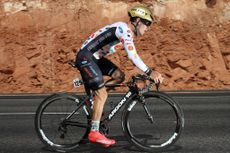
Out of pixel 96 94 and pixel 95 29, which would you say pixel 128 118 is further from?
pixel 95 29

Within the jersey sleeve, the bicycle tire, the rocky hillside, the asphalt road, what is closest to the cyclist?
the jersey sleeve

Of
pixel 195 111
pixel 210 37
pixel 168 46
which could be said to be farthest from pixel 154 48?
pixel 195 111

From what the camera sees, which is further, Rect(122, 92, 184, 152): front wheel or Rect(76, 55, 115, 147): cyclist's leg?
Rect(122, 92, 184, 152): front wheel

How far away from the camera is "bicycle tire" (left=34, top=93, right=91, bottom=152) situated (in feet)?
22.6

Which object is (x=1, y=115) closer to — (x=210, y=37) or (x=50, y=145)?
(x=50, y=145)

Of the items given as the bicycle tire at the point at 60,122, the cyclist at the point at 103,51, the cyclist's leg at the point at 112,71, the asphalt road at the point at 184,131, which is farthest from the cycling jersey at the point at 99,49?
the asphalt road at the point at 184,131

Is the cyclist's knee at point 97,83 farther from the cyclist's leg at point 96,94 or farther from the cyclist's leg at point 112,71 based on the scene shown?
the cyclist's leg at point 112,71

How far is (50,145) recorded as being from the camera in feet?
23.0

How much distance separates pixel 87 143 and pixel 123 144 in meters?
0.53

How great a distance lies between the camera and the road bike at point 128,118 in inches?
266

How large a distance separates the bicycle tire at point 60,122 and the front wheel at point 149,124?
60 cm

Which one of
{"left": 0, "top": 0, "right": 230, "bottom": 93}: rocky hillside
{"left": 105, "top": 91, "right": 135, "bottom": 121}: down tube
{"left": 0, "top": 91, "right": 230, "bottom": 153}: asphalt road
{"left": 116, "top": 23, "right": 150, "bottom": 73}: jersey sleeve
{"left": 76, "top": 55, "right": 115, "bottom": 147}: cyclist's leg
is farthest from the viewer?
{"left": 0, "top": 0, "right": 230, "bottom": 93}: rocky hillside

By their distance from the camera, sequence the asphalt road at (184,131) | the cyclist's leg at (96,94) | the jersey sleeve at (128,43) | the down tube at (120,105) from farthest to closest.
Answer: the asphalt road at (184,131), the down tube at (120,105), the cyclist's leg at (96,94), the jersey sleeve at (128,43)

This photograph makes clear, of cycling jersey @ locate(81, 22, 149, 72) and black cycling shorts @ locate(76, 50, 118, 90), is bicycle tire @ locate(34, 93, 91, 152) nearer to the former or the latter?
black cycling shorts @ locate(76, 50, 118, 90)
